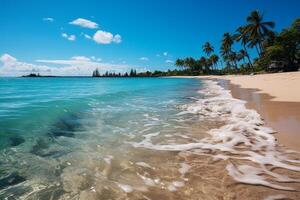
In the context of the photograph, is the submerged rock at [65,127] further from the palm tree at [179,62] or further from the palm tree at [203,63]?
the palm tree at [179,62]

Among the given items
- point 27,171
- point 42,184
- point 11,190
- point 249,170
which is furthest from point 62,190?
point 249,170

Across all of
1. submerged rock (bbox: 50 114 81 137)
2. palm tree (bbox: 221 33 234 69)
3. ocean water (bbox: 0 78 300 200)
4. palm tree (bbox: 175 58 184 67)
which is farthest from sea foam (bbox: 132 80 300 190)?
palm tree (bbox: 175 58 184 67)

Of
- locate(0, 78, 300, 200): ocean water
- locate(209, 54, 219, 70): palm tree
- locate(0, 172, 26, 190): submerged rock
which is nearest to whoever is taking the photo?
locate(0, 78, 300, 200): ocean water

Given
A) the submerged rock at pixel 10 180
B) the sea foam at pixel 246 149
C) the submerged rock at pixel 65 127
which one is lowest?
the submerged rock at pixel 65 127

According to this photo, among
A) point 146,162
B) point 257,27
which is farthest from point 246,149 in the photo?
point 257,27

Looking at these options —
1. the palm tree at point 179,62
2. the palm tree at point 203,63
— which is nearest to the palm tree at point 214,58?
the palm tree at point 203,63

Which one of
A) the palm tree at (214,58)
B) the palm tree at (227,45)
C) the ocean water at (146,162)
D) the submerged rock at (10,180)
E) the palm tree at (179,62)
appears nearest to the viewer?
the ocean water at (146,162)

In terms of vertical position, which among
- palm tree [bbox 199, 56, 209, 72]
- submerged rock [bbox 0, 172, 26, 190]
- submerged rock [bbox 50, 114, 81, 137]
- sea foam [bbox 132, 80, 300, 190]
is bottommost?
submerged rock [bbox 50, 114, 81, 137]

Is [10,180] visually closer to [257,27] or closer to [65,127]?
[65,127]

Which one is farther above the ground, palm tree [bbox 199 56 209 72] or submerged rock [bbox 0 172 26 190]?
palm tree [bbox 199 56 209 72]

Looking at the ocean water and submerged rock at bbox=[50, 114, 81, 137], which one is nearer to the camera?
the ocean water

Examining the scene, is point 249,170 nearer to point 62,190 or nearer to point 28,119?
point 62,190

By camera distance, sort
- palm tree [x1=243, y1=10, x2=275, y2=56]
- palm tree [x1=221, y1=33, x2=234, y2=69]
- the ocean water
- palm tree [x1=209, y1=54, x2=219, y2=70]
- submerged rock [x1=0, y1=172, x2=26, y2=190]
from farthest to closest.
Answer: palm tree [x1=209, y1=54, x2=219, y2=70] → palm tree [x1=221, y1=33, x2=234, y2=69] → palm tree [x1=243, y1=10, x2=275, y2=56] → submerged rock [x1=0, y1=172, x2=26, y2=190] → the ocean water

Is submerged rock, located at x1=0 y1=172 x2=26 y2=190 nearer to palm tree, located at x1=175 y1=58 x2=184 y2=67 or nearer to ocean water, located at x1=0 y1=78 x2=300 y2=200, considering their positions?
ocean water, located at x1=0 y1=78 x2=300 y2=200
